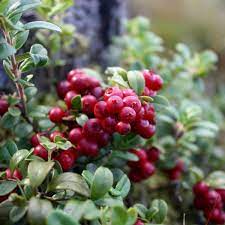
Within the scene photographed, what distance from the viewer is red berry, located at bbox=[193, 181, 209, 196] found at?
218 centimetres

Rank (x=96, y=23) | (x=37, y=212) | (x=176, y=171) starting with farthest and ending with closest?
(x=96, y=23) < (x=176, y=171) < (x=37, y=212)

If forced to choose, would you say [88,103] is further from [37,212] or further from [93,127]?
[37,212]

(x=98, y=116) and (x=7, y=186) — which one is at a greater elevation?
(x=98, y=116)

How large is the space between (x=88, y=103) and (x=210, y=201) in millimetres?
857

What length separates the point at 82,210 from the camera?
1.32 m

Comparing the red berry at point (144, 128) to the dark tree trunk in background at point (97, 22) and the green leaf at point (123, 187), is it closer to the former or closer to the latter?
the green leaf at point (123, 187)

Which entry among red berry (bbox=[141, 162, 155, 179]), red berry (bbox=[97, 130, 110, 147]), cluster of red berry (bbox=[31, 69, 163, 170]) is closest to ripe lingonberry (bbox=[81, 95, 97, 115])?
cluster of red berry (bbox=[31, 69, 163, 170])

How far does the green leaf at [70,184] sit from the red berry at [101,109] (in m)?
0.29

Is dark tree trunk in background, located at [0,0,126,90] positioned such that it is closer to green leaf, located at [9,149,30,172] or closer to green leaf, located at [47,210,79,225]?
green leaf, located at [9,149,30,172]

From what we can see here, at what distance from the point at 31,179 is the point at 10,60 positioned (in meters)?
0.56

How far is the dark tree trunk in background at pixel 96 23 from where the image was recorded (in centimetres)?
282

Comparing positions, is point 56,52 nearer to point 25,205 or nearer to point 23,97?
point 23,97

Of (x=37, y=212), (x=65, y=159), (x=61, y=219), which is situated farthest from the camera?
(x=65, y=159)

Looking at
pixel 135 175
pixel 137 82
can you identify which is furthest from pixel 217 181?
pixel 137 82
